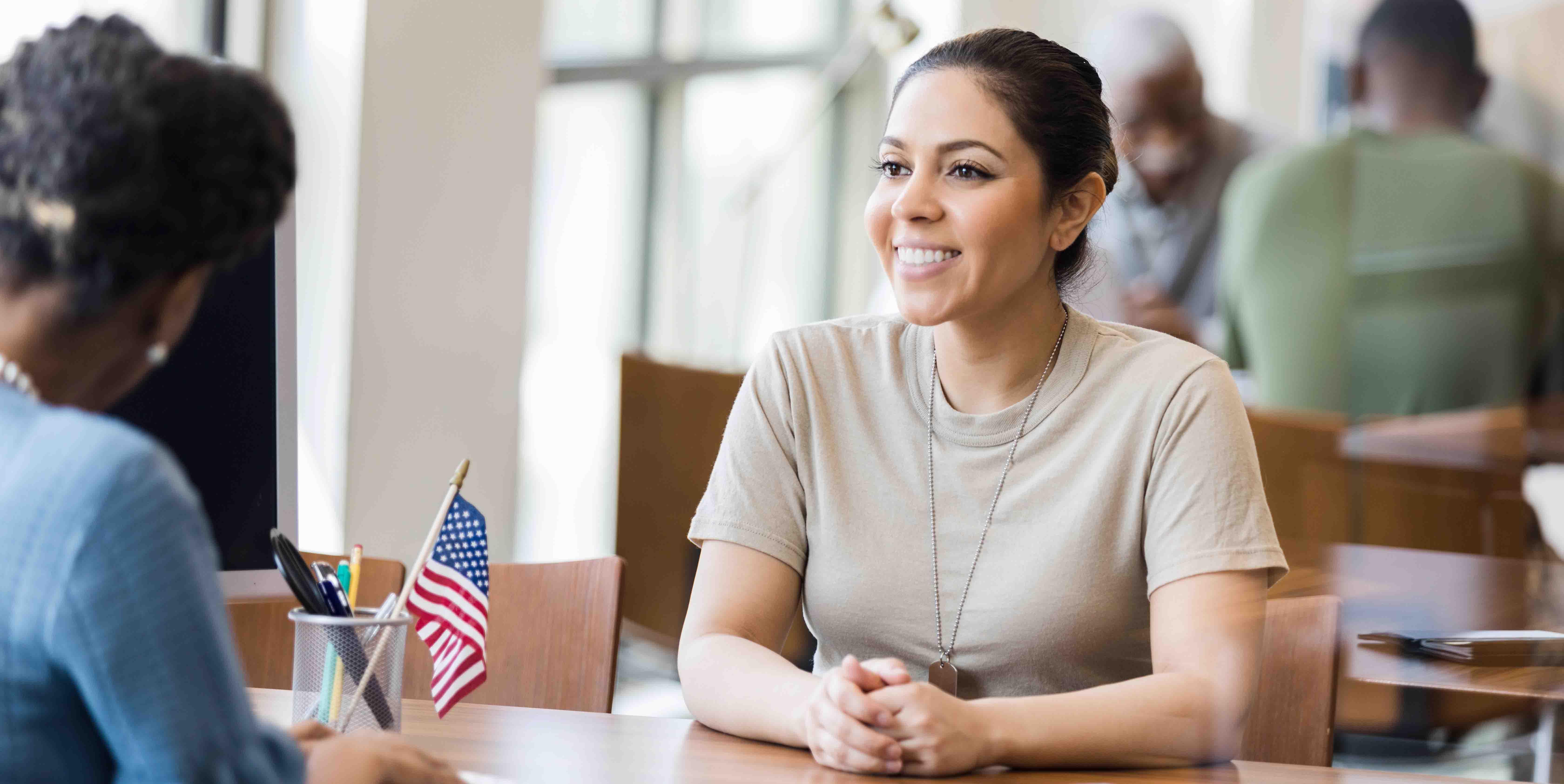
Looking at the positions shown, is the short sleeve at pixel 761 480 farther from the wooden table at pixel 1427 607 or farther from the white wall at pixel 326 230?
the white wall at pixel 326 230

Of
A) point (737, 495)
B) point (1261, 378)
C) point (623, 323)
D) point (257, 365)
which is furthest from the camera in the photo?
point (623, 323)

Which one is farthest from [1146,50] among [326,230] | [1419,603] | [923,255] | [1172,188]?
[923,255]

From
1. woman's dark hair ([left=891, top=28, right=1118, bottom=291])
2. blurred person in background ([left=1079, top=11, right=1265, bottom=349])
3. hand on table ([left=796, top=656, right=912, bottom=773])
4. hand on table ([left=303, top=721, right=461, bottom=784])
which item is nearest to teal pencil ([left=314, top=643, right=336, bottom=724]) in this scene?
hand on table ([left=303, top=721, right=461, bottom=784])

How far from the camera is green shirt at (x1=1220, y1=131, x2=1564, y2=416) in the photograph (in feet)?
12.9

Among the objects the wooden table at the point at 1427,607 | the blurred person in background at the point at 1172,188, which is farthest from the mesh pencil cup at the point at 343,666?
the blurred person in background at the point at 1172,188

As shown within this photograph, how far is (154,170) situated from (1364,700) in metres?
2.89

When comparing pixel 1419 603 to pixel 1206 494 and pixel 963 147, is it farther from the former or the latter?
pixel 963 147

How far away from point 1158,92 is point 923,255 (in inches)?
147

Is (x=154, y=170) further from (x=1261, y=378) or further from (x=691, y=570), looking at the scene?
(x=1261, y=378)

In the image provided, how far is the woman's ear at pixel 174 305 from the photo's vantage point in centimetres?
65

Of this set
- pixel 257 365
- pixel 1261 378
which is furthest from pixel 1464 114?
pixel 257 365

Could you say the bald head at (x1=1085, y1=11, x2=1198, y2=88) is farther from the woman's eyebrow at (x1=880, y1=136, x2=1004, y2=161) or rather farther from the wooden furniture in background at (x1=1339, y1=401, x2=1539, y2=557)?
the woman's eyebrow at (x1=880, y1=136, x2=1004, y2=161)

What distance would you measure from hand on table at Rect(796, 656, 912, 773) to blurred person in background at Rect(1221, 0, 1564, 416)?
332 centimetres

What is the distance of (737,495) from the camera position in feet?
4.73
